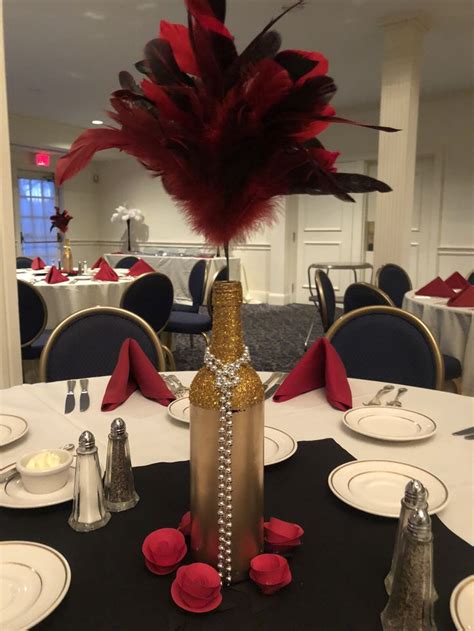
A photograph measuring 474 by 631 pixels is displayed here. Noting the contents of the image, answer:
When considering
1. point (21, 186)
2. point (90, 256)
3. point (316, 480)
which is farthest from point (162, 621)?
point (90, 256)

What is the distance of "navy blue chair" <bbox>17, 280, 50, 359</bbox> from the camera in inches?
113

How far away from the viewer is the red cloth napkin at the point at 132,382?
1159 millimetres

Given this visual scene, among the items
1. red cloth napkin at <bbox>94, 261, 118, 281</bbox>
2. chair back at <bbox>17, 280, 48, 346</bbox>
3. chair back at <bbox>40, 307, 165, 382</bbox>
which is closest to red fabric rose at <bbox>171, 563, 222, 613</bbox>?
chair back at <bbox>40, 307, 165, 382</bbox>

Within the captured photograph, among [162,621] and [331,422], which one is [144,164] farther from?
[331,422]

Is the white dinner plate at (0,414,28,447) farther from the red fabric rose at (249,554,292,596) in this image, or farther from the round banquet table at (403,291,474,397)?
the round banquet table at (403,291,474,397)

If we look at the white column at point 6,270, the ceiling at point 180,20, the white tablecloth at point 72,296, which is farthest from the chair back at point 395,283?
the white column at point 6,270

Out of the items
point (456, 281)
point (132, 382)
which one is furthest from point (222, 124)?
point (456, 281)

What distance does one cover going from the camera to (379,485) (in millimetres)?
769

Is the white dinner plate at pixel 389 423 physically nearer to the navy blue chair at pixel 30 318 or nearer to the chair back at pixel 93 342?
the chair back at pixel 93 342

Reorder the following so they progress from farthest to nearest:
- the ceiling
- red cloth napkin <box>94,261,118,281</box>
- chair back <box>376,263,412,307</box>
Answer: the ceiling, chair back <box>376,263,412,307</box>, red cloth napkin <box>94,261,118,281</box>

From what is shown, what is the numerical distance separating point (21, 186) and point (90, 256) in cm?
186

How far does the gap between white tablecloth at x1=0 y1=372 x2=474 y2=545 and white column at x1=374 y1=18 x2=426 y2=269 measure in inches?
136

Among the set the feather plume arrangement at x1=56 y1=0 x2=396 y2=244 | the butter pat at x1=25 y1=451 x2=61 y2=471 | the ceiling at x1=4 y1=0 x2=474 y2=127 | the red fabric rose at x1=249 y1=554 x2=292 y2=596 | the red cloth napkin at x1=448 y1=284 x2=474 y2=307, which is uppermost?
the ceiling at x1=4 y1=0 x2=474 y2=127

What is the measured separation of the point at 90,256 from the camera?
10.1 m
